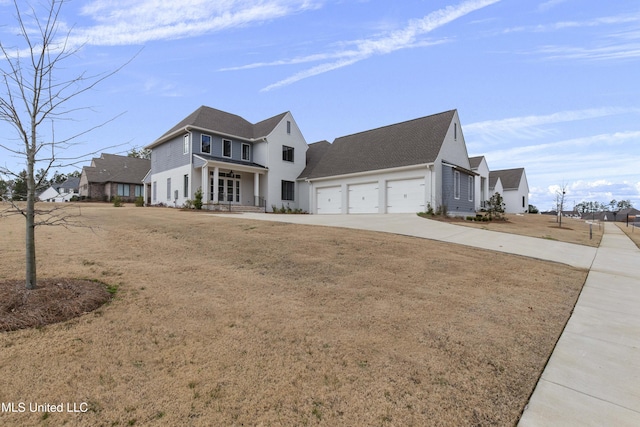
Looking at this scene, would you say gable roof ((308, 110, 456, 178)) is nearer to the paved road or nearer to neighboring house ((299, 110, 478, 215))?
neighboring house ((299, 110, 478, 215))

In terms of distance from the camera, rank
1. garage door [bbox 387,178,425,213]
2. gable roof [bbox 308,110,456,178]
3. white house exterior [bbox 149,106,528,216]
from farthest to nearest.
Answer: gable roof [bbox 308,110,456,178] < white house exterior [bbox 149,106,528,216] < garage door [bbox 387,178,425,213]

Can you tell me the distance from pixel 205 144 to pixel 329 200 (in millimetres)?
10202

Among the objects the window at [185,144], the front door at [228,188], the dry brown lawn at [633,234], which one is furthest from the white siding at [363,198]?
the dry brown lawn at [633,234]

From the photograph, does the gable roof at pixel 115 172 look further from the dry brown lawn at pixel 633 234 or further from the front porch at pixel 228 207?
the dry brown lawn at pixel 633 234

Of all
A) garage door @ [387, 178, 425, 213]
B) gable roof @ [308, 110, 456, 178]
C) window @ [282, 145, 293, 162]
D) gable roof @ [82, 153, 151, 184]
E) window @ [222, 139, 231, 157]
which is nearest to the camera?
garage door @ [387, 178, 425, 213]

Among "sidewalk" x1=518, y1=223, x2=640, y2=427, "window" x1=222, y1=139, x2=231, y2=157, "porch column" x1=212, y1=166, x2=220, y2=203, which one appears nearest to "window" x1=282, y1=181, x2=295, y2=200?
"window" x1=222, y1=139, x2=231, y2=157

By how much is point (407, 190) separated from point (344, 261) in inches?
571

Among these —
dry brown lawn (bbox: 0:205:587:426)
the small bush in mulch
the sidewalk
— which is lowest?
the sidewalk

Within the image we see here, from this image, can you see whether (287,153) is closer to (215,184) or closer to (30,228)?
(215,184)

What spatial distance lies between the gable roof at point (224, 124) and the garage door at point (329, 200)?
660 centimetres

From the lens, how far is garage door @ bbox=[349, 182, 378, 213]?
71.5 ft

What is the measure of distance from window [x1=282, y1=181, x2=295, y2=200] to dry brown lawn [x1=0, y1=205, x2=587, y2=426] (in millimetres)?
19738

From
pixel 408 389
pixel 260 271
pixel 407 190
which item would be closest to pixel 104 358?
pixel 408 389

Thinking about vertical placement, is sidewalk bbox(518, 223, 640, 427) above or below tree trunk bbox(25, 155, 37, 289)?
below
